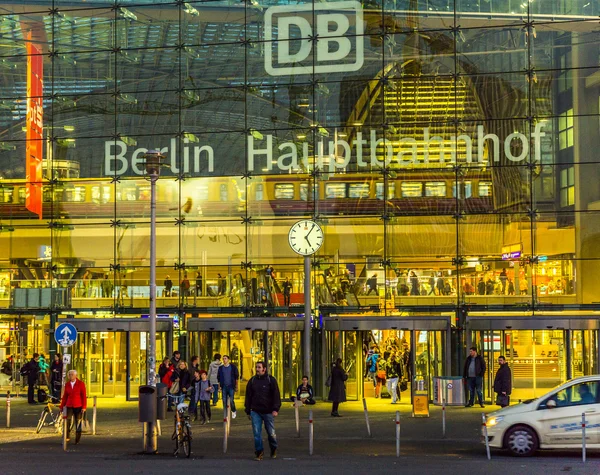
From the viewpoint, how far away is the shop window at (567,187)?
3159 cm

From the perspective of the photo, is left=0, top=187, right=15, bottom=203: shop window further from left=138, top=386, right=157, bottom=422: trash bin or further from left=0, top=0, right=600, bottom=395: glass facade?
left=138, top=386, right=157, bottom=422: trash bin

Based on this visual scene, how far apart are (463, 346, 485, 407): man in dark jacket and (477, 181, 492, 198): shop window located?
18.2 ft

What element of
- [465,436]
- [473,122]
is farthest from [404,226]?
[465,436]

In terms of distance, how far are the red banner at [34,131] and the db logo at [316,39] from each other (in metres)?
7.31

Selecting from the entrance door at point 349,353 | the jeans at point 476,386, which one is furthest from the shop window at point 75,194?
the jeans at point 476,386

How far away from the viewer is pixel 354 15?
108ft

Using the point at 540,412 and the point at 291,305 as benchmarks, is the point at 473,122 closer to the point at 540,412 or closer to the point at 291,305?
the point at 291,305

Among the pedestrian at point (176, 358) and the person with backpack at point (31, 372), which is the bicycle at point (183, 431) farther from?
the person with backpack at point (31, 372)

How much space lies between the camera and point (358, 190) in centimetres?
3247

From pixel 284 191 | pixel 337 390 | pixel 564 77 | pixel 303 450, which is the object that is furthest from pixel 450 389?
pixel 564 77

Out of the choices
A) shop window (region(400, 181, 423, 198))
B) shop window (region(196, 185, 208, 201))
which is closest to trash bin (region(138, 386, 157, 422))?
shop window (region(196, 185, 208, 201))

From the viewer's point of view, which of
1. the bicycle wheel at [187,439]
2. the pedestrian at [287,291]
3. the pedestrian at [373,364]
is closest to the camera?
the bicycle wheel at [187,439]

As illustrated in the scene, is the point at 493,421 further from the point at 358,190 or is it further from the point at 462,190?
the point at 358,190

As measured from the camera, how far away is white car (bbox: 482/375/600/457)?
59.3 ft
